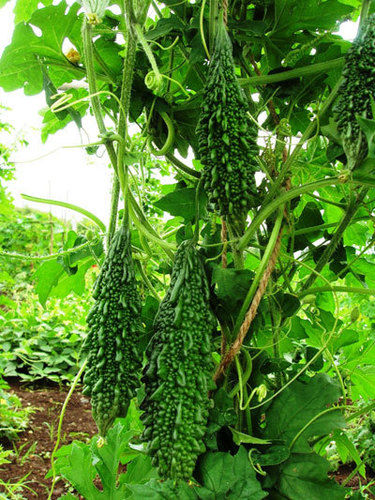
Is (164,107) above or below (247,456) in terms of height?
above

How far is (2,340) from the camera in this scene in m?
3.43

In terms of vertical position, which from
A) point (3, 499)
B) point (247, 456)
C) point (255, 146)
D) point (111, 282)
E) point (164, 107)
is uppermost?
point (164, 107)

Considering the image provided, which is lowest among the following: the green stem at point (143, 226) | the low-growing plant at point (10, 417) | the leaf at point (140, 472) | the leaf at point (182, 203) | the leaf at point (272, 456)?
the low-growing plant at point (10, 417)

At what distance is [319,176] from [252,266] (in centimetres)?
31

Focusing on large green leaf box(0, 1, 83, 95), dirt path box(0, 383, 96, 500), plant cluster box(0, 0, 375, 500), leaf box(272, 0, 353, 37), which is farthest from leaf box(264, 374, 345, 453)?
dirt path box(0, 383, 96, 500)

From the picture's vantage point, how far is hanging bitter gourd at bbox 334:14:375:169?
68 cm

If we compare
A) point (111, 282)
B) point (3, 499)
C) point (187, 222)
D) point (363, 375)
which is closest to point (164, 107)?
point (187, 222)

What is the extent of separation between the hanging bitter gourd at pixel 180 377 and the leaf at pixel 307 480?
8.6 inches

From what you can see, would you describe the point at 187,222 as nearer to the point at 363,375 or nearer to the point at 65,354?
the point at 363,375

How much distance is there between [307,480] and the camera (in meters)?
0.85

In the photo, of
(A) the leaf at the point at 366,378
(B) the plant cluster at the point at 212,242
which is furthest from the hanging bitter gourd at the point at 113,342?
(A) the leaf at the point at 366,378

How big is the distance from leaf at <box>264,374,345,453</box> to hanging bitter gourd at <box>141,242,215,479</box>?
21 cm

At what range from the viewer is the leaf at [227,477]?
31.0 inches

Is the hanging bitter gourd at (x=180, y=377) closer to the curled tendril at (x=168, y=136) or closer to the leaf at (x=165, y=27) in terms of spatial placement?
the curled tendril at (x=168, y=136)
